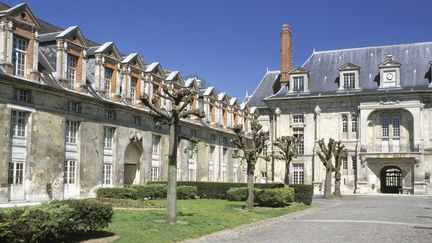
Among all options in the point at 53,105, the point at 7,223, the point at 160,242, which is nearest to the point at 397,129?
the point at 53,105

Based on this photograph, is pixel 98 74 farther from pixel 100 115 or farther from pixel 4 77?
pixel 4 77

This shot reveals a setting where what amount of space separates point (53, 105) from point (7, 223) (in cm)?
1775

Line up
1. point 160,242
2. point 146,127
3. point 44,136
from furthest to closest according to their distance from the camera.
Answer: point 146,127
point 44,136
point 160,242

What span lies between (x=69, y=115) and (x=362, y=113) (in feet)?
109

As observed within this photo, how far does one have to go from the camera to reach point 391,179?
56625 mm

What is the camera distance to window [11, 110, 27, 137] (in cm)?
2456

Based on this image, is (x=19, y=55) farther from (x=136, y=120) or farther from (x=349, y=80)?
(x=349, y=80)

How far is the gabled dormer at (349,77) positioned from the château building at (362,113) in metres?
0.10

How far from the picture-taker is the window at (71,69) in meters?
28.7

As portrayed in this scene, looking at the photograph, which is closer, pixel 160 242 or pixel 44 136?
pixel 160 242

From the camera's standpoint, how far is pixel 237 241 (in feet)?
44.8

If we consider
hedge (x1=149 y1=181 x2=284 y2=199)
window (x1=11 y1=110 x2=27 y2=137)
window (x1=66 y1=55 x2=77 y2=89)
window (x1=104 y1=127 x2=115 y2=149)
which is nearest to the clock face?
hedge (x1=149 y1=181 x2=284 y2=199)

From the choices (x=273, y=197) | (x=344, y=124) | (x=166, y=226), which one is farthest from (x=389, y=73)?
(x=166, y=226)

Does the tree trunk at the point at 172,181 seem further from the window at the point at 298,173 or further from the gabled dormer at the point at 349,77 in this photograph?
the window at the point at 298,173
